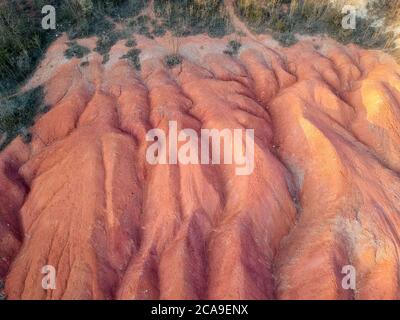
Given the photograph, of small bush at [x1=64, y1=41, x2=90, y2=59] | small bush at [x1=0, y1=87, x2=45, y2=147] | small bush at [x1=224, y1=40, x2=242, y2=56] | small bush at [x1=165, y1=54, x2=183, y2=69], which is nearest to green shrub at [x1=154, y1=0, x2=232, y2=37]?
small bush at [x1=224, y1=40, x2=242, y2=56]

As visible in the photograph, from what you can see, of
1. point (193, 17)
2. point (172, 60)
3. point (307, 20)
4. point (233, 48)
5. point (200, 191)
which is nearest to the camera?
point (200, 191)

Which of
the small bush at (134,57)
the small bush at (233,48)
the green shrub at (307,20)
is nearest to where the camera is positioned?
the small bush at (134,57)

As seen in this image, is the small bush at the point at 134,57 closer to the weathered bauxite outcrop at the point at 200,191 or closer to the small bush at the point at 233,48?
the weathered bauxite outcrop at the point at 200,191

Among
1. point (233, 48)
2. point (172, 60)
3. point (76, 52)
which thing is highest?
point (76, 52)

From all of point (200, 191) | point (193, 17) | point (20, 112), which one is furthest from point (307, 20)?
point (20, 112)

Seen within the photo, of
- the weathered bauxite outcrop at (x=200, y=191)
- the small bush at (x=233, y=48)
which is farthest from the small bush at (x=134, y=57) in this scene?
the small bush at (x=233, y=48)

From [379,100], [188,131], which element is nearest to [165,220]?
[188,131]

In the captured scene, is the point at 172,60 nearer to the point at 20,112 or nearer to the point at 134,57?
the point at 134,57
